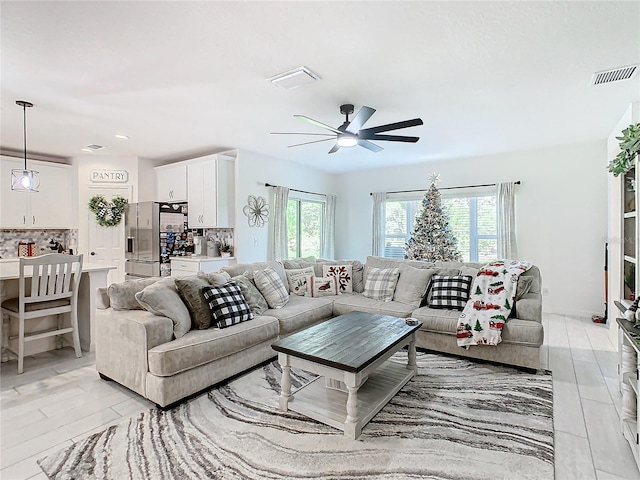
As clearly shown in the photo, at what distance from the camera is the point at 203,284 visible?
3.22m

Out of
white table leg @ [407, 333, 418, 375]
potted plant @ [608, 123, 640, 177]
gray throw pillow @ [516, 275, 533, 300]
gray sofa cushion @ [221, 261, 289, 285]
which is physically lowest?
A: white table leg @ [407, 333, 418, 375]

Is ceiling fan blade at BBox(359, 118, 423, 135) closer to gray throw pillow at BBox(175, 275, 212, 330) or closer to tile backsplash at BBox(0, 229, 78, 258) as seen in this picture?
gray throw pillow at BBox(175, 275, 212, 330)

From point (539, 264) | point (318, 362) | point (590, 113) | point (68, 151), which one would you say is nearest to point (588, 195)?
point (539, 264)

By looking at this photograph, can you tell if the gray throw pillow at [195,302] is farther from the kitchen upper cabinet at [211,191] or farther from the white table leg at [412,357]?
the kitchen upper cabinet at [211,191]

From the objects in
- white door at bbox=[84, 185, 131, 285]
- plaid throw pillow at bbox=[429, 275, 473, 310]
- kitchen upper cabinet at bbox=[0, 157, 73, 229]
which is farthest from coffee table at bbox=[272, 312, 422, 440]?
kitchen upper cabinet at bbox=[0, 157, 73, 229]

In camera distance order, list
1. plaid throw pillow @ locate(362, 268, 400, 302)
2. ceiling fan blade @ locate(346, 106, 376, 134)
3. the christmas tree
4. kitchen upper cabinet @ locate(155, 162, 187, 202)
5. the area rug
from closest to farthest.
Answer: the area rug, ceiling fan blade @ locate(346, 106, 376, 134), plaid throw pillow @ locate(362, 268, 400, 302), the christmas tree, kitchen upper cabinet @ locate(155, 162, 187, 202)

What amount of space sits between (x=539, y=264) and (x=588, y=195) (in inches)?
47.9

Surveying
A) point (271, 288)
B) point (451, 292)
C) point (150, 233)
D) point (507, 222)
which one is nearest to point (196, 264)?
point (150, 233)

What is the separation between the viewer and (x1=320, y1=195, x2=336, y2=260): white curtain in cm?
736

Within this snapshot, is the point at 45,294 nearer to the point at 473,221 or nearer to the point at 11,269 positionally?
the point at 11,269

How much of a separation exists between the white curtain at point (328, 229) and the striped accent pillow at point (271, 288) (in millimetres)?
3441

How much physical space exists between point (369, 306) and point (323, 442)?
1.99 metres

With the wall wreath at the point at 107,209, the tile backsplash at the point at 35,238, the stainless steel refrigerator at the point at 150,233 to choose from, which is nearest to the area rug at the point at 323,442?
the stainless steel refrigerator at the point at 150,233

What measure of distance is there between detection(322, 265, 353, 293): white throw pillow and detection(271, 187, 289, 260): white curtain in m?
1.55
